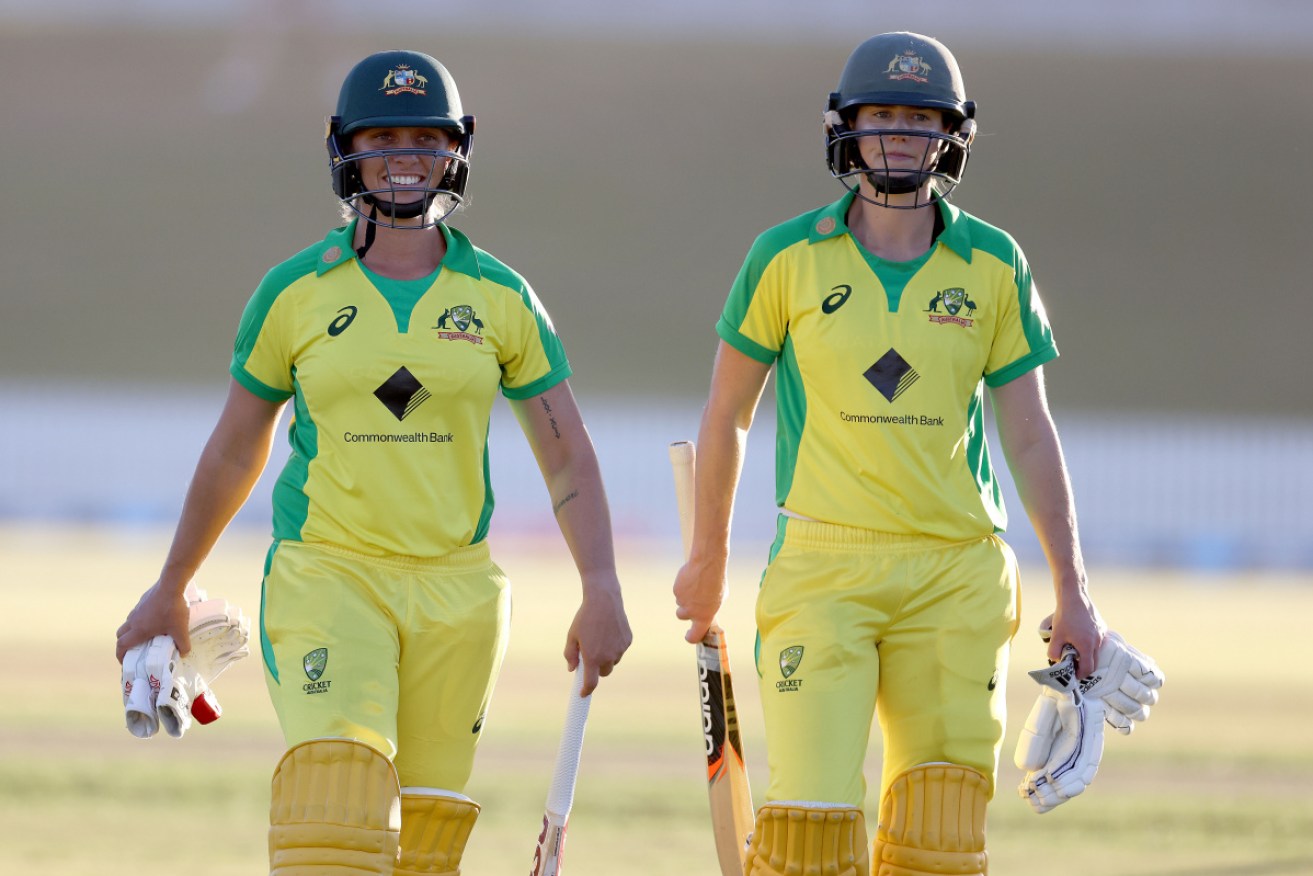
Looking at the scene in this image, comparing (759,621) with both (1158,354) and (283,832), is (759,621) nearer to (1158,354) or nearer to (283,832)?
(283,832)

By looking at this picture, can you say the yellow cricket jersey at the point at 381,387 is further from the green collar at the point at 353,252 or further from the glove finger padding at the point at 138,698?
the glove finger padding at the point at 138,698

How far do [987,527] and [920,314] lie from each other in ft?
1.28

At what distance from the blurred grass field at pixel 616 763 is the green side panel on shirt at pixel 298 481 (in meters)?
1.87

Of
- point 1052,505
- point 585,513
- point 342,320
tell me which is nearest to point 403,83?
point 342,320

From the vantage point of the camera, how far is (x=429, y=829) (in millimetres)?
3244

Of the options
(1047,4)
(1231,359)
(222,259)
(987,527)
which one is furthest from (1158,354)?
(987,527)

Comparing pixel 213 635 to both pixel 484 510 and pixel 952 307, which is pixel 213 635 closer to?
pixel 484 510

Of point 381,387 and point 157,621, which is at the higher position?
point 381,387

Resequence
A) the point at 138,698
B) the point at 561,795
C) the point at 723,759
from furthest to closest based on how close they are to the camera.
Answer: the point at 723,759, the point at 561,795, the point at 138,698

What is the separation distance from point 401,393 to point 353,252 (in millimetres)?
→ 295

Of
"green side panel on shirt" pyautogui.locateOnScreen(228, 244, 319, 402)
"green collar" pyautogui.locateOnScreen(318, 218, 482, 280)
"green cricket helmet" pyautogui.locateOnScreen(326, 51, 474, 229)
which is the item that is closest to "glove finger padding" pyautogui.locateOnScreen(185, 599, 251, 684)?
"green side panel on shirt" pyautogui.locateOnScreen(228, 244, 319, 402)

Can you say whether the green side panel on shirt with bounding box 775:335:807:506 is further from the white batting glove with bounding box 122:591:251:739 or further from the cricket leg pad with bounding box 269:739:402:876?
the white batting glove with bounding box 122:591:251:739

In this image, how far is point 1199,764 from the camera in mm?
6934

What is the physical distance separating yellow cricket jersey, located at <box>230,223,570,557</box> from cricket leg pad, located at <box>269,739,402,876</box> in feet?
1.19
